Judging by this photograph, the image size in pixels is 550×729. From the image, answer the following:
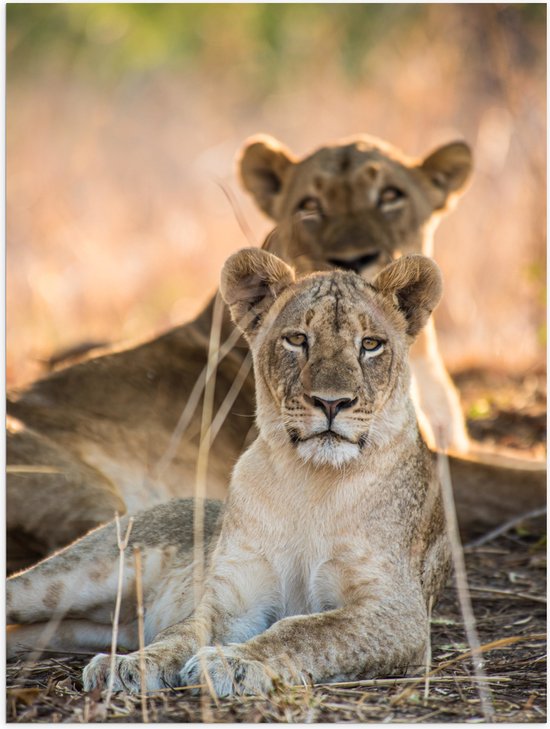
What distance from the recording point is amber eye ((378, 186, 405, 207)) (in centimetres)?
572

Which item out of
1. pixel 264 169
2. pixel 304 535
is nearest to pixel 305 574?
pixel 304 535

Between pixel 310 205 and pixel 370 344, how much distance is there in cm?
224

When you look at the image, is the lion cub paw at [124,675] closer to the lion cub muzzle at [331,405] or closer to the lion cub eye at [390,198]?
the lion cub muzzle at [331,405]

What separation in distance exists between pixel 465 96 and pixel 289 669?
33.5 feet

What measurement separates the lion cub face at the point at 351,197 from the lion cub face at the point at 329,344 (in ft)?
3.83

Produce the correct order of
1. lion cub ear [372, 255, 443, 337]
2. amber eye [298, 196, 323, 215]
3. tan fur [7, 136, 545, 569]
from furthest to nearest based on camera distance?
1. amber eye [298, 196, 323, 215]
2. tan fur [7, 136, 545, 569]
3. lion cub ear [372, 255, 443, 337]

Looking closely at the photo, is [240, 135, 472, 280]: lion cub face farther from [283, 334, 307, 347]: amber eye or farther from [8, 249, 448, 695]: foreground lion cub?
[283, 334, 307, 347]: amber eye

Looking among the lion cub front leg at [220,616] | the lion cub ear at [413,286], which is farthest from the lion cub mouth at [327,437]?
the lion cub ear at [413,286]

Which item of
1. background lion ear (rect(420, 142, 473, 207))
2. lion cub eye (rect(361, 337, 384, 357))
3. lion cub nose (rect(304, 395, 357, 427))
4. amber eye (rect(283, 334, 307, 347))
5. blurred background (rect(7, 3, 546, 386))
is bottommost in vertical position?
lion cub nose (rect(304, 395, 357, 427))

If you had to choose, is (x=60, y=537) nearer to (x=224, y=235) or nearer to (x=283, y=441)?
(x=283, y=441)

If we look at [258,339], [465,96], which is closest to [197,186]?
[465,96]

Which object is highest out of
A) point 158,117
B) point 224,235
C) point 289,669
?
point 158,117

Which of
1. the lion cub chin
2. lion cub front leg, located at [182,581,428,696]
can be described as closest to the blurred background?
the lion cub chin

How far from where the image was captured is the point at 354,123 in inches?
514
